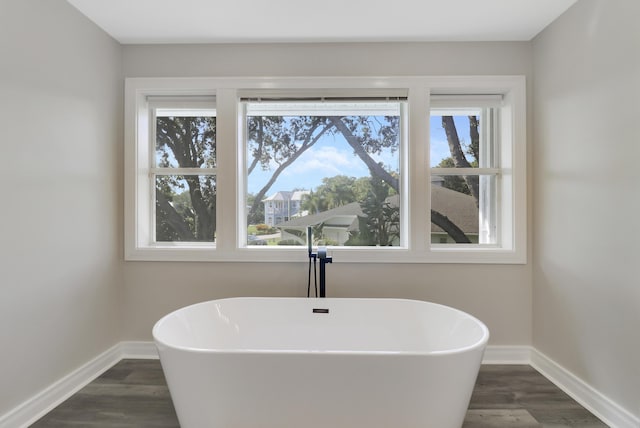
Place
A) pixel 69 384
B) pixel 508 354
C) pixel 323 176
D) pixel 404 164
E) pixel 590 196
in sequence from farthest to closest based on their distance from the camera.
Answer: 1. pixel 323 176
2. pixel 404 164
3. pixel 508 354
4. pixel 69 384
5. pixel 590 196

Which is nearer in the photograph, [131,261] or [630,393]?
[630,393]

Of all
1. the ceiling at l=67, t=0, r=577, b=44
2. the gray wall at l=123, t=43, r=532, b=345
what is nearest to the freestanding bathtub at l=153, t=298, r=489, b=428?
the gray wall at l=123, t=43, r=532, b=345

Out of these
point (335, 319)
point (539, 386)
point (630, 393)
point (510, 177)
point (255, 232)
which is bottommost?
point (539, 386)

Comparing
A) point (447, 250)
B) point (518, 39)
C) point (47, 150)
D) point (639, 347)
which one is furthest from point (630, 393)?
→ point (47, 150)

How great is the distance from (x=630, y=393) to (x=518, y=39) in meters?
2.23

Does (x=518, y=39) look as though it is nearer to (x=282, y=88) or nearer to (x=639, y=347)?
(x=282, y=88)

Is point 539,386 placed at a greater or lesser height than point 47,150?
lesser

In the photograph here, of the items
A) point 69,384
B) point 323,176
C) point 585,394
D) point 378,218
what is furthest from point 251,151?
point 585,394

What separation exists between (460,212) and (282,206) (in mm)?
1374

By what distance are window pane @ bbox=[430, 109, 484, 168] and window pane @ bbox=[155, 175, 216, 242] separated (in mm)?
1763

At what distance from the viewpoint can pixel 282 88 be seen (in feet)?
7.89

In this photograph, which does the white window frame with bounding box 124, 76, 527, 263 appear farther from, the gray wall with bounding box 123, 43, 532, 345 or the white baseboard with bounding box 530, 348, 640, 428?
the white baseboard with bounding box 530, 348, 640, 428

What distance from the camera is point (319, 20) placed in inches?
82.4

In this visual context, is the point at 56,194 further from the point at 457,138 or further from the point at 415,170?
the point at 457,138
